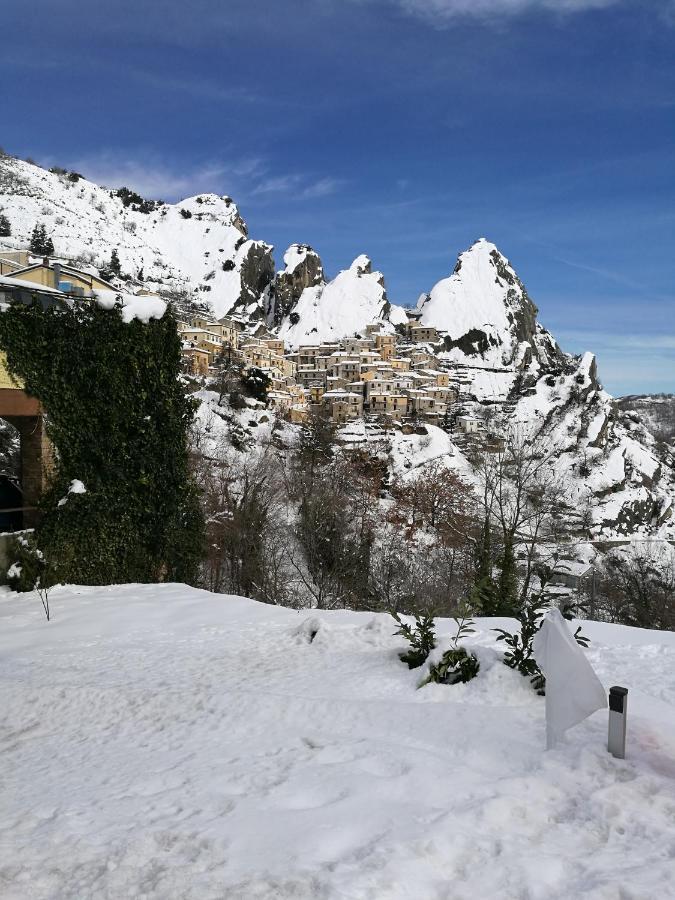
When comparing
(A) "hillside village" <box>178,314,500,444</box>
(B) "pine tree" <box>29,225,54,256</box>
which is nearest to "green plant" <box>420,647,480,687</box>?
(A) "hillside village" <box>178,314,500,444</box>

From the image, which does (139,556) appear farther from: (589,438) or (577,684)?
(589,438)

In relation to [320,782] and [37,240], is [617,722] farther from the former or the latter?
[37,240]

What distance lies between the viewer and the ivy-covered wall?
9.48 m

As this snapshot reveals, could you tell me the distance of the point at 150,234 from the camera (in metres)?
130

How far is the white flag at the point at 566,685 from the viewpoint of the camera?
3.45 m

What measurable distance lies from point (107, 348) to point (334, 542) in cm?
1143

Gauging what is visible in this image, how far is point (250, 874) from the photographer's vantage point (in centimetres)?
254

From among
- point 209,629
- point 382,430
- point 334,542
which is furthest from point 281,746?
point 382,430

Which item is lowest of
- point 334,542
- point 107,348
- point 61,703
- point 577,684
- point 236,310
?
point 334,542

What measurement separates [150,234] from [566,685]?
14329 centimetres

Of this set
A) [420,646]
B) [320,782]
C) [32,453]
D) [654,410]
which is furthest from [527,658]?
[654,410]

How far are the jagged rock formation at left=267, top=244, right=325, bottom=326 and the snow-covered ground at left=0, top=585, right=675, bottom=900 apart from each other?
359 feet

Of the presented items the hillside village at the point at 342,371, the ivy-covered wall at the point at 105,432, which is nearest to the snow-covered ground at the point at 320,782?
the ivy-covered wall at the point at 105,432

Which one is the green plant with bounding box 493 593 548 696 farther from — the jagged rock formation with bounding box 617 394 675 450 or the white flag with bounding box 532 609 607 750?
A: the jagged rock formation with bounding box 617 394 675 450
